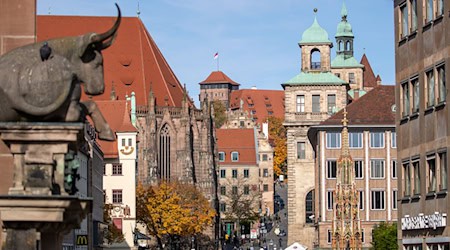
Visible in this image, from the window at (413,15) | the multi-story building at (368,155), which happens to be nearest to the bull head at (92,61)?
the window at (413,15)

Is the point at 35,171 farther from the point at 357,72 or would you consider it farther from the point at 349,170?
the point at 357,72

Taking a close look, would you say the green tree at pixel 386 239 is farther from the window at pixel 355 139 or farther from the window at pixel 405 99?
the window at pixel 405 99

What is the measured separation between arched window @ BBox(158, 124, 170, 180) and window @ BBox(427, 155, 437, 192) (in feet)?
344

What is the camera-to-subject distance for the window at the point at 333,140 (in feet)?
399

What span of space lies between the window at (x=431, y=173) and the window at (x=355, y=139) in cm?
7691

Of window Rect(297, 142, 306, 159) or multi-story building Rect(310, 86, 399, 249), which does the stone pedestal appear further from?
window Rect(297, 142, 306, 159)

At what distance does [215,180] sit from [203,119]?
7.17m

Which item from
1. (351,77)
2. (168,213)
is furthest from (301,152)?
(351,77)

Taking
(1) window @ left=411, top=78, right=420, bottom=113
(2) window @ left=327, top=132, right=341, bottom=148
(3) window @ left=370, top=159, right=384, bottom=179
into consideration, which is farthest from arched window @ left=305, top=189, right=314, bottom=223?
(1) window @ left=411, top=78, right=420, bottom=113

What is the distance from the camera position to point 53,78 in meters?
12.0

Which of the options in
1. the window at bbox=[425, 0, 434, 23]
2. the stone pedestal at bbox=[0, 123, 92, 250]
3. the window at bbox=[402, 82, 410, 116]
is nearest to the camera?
the stone pedestal at bbox=[0, 123, 92, 250]

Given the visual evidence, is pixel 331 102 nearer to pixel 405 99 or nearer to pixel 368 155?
pixel 368 155

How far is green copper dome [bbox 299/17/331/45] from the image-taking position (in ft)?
493

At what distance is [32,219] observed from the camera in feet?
39.0
